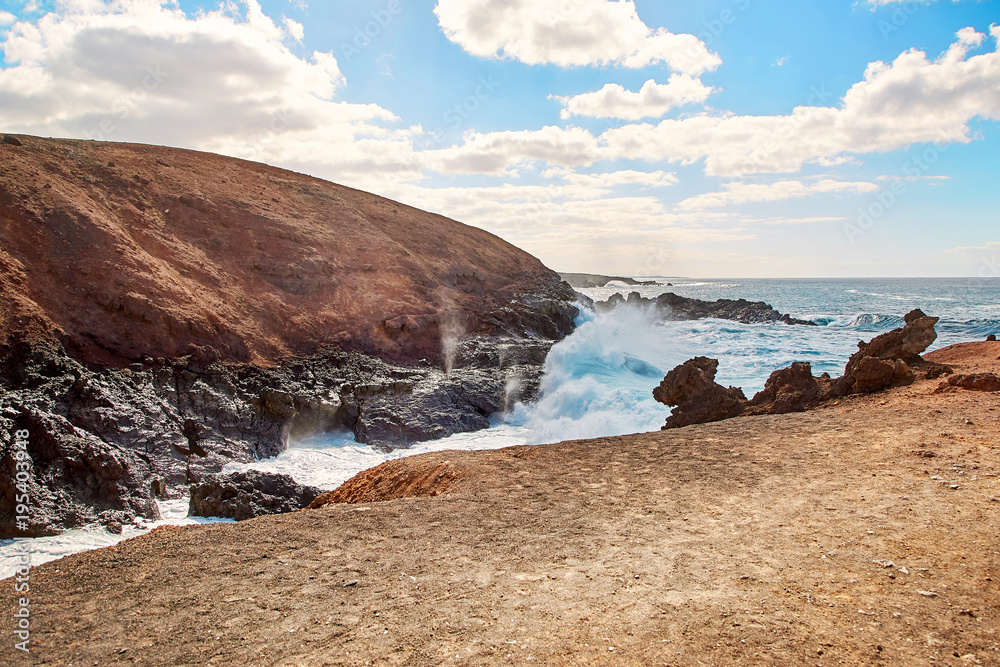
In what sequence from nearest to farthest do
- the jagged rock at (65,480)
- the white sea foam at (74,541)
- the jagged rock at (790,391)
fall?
1. the white sea foam at (74,541)
2. the jagged rock at (65,480)
3. the jagged rock at (790,391)

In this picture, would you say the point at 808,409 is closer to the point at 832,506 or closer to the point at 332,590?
the point at 832,506

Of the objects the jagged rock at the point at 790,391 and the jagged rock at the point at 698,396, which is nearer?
the jagged rock at the point at 790,391

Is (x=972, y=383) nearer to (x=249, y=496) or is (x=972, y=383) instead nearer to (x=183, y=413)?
(x=249, y=496)

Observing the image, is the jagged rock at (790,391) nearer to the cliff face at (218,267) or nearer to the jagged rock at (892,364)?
the jagged rock at (892,364)

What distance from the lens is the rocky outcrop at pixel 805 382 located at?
9.79 m

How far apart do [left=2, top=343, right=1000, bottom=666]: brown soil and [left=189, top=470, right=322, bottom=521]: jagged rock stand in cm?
377

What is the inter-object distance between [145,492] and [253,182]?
17.1 m

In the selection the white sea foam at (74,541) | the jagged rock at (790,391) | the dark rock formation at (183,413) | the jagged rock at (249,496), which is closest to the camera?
the white sea foam at (74,541)

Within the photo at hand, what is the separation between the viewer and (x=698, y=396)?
11289 millimetres

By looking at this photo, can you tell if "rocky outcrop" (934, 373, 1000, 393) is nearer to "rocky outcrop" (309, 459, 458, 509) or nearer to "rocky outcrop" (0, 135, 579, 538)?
"rocky outcrop" (309, 459, 458, 509)

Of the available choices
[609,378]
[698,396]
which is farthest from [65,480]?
[609,378]

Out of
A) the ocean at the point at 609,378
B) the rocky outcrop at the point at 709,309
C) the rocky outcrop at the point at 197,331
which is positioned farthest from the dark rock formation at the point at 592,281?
the rocky outcrop at the point at 197,331

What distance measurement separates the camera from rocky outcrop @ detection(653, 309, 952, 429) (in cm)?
979

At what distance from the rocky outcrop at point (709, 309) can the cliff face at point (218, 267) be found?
17.2 meters
